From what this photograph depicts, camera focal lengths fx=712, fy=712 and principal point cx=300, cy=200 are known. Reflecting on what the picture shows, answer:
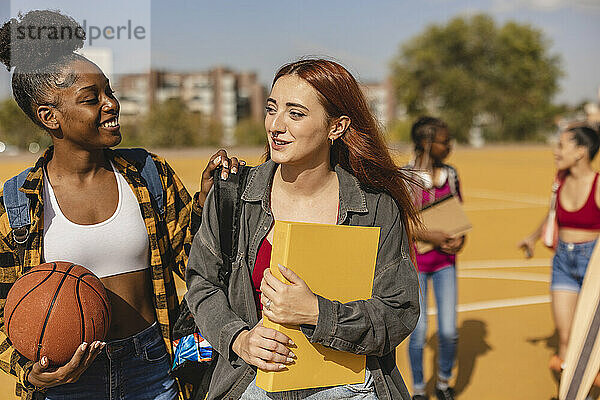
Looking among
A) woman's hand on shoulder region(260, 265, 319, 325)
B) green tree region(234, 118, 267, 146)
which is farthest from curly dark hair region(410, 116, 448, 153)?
green tree region(234, 118, 267, 146)

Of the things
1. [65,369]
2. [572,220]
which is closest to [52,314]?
[65,369]

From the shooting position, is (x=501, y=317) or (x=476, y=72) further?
(x=476, y=72)

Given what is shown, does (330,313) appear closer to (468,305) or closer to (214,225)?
(214,225)

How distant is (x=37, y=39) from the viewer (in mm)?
3074

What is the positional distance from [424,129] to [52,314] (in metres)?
4.06

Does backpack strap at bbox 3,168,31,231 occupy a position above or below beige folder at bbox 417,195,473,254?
above

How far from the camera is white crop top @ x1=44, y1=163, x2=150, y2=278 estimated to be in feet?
9.89

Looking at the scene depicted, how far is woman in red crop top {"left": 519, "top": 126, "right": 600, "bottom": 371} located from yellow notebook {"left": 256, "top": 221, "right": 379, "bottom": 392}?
3.94 metres

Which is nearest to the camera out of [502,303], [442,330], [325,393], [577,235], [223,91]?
[325,393]

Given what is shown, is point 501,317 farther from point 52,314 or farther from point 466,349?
point 52,314

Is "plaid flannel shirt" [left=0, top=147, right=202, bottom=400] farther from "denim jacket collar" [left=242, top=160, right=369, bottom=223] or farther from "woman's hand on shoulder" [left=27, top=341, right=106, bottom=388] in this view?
"denim jacket collar" [left=242, top=160, right=369, bottom=223]

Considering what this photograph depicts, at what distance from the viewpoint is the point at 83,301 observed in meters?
2.84

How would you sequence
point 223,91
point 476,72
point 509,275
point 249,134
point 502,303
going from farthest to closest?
point 223,91
point 476,72
point 249,134
point 509,275
point 502,303

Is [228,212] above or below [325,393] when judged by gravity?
above
